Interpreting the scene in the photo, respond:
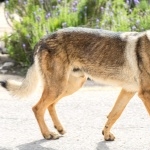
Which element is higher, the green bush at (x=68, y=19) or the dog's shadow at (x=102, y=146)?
the green bush at (x=68, y=19)

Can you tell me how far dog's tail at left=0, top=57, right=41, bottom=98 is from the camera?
258 inches

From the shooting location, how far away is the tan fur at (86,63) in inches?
250

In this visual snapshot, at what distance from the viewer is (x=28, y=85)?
21.7 ft

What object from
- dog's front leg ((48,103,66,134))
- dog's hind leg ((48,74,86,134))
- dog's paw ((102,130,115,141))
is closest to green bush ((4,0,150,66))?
dog's hind leg ((48,74,86,134))

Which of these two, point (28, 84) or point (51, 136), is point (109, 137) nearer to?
point (51, 136)

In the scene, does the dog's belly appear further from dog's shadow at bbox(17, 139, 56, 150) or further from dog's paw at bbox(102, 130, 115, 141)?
dog's shadow at bbox(17, 139, 56, 150)

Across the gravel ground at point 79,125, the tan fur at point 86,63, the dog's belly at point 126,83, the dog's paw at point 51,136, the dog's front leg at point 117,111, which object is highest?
the tan fur at point 86,63

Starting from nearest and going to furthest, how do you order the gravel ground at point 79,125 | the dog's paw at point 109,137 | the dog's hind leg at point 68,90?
the gravel ground at point 79,125, the dog's paw at point 109,137, the dog's hind leg at point 68,90

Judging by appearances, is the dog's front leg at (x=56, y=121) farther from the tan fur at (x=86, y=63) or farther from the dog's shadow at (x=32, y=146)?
the dog's shadow at (x=32, y=146)

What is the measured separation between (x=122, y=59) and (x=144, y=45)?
0.29 m

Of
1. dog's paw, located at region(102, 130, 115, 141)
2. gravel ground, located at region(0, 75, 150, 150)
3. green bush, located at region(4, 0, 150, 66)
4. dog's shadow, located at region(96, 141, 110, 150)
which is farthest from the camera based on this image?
green bush, located at region(4, 0, 150, 66)

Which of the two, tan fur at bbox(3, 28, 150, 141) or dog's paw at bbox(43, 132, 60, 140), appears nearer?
tan fur at bbox(3, 28, 150, 141)

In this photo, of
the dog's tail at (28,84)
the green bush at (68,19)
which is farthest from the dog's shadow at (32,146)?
the green bush at (68,19)

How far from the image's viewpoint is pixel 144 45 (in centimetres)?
628
